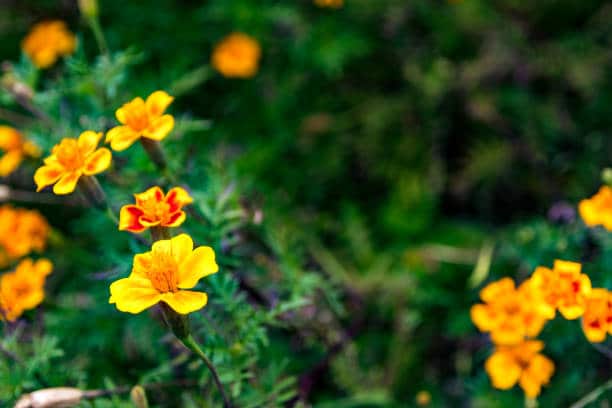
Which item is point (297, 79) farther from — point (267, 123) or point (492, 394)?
point (492, 394)

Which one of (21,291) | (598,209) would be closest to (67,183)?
(21,291)

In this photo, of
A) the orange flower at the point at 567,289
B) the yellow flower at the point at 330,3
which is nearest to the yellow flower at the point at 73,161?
the orange flower at the point at 567,289

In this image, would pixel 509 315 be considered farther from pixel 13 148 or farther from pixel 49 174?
pixel 13 148

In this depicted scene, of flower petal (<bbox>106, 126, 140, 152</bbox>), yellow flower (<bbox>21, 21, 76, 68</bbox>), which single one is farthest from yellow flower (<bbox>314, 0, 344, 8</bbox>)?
flower petal (<bbox>106, 126, 140, 152</bbox>)

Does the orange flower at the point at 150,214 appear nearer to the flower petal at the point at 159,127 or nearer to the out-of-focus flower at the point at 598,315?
the flower petal at the point at 159,127

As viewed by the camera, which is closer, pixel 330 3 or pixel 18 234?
pixel 18 234

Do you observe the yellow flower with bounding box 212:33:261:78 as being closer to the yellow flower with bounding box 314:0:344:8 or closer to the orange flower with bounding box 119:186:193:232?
the yellow flower with bounding box 314:0:344:8

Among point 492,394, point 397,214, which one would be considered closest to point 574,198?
point 397,214

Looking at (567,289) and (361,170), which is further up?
(567,289)
